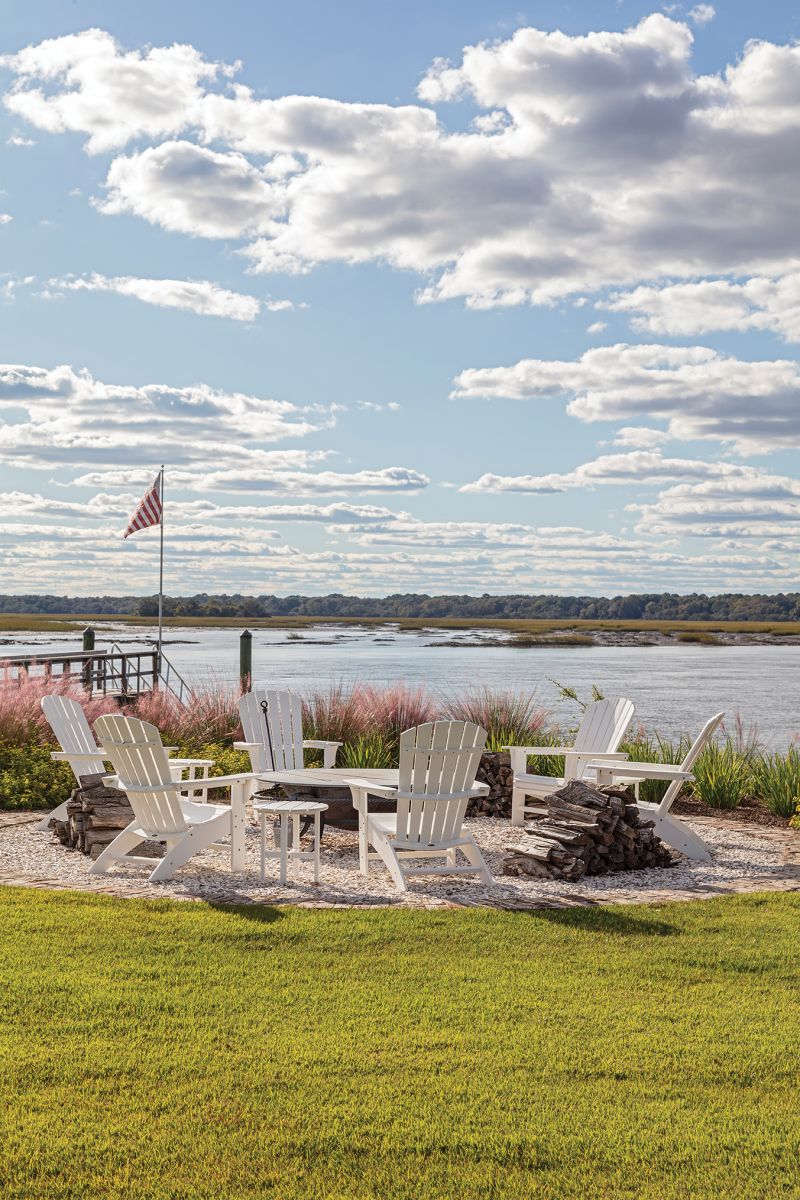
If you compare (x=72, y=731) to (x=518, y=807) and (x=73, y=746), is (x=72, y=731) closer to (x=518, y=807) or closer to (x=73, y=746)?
(x=73, y=746)

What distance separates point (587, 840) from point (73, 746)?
3.75m

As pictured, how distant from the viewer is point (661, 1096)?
347 centimetres

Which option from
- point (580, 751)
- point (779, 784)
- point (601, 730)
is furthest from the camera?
point (779, 784)

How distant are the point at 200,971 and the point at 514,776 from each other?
4289 mm

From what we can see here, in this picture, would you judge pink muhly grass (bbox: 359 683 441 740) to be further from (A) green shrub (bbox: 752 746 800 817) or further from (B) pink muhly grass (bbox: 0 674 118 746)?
(A) green shrub (bbox: 752 746 800 817)

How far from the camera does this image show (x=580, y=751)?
28.0ft

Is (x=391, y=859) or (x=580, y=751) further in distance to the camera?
(x=580, y=751)

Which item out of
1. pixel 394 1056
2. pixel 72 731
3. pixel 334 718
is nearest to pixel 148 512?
pixel 334 718

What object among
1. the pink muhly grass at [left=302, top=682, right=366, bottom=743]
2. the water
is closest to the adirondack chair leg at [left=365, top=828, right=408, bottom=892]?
the pink muhly grass at [left=302, top=682, right=366, bottom=743]

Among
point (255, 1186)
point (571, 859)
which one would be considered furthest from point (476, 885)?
point (255, 1186)

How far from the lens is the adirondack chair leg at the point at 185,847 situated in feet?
20.7

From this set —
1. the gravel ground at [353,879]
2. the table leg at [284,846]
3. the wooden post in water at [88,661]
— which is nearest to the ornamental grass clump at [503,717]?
the gravel ground at [353,879]

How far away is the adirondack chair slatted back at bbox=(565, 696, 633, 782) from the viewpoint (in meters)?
8.33

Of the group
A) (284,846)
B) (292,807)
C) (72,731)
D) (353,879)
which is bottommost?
(353,879)
